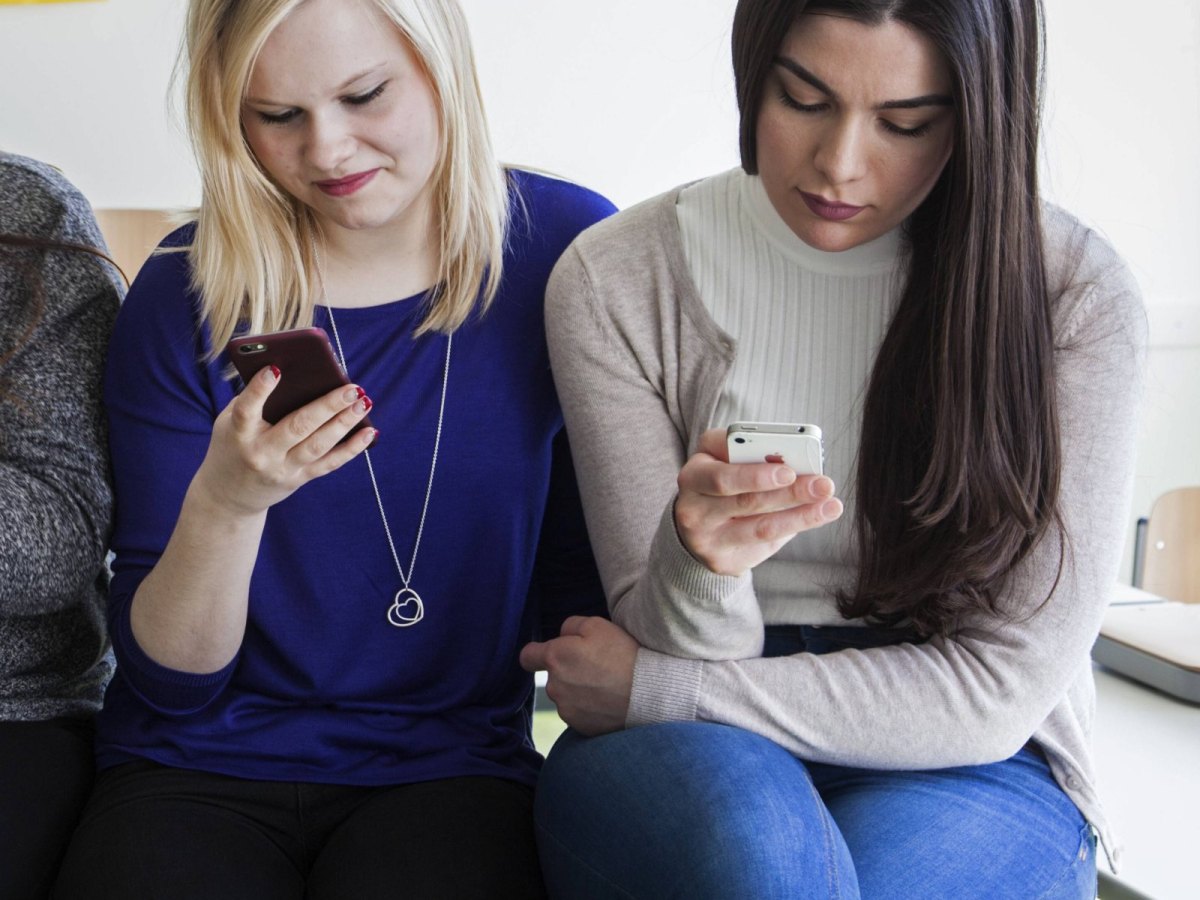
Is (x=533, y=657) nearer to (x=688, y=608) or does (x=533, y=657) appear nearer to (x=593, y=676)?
(x=593, y=676)

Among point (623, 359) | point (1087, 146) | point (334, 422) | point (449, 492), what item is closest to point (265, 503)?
point (334, 422)

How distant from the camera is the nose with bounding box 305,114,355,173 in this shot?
1.13 m

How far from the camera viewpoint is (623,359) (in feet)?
3.80

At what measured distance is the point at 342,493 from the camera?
1222mm

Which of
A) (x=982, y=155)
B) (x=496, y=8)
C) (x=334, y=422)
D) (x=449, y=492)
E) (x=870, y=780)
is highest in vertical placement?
(x=496, y=8)

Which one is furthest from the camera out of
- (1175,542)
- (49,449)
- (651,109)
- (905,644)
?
(651,109)

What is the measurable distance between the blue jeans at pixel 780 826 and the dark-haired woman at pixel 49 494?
0.48 meters

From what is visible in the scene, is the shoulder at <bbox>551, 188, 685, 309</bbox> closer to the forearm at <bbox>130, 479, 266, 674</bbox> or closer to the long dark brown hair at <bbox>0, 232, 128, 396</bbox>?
the forearm at <bbox>130, 479, 266, 674</bbox>

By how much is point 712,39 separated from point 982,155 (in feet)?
6.98

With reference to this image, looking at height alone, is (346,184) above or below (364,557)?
above

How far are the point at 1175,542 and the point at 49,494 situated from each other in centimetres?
177

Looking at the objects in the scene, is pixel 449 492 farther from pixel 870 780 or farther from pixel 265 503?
pixel 870 780

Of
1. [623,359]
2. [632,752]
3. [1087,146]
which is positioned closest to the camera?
[632,752]

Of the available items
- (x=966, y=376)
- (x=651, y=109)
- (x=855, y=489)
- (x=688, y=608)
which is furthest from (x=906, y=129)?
(x=651, y=109)
